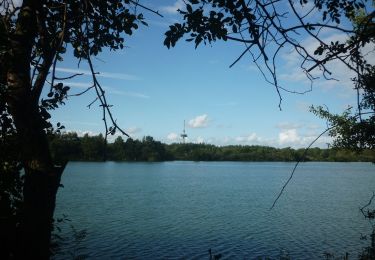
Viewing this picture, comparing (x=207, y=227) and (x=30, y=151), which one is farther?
(x=207, y=227)

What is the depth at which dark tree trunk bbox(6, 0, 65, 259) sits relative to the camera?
322 cm

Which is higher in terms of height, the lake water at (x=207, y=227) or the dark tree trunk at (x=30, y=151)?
the dark tree trunk at (x=30, y=151)

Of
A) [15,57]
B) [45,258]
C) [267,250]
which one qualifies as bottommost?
[267,250]

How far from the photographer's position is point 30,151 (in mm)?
3346

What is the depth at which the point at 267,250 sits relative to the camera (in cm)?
2227

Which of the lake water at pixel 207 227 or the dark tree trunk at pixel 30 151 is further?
the lake water at pixel 207 227

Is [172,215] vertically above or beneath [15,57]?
beneath

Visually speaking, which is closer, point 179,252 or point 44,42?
point 44,42

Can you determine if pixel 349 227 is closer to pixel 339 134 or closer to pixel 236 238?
pixel 236 238

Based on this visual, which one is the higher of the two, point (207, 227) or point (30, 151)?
point (30, 151)

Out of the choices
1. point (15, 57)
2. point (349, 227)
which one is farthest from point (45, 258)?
point (349, 227)

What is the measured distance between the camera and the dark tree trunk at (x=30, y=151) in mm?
3225

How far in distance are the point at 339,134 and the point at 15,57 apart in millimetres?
13018

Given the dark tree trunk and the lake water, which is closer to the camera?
the dark tree trunk
